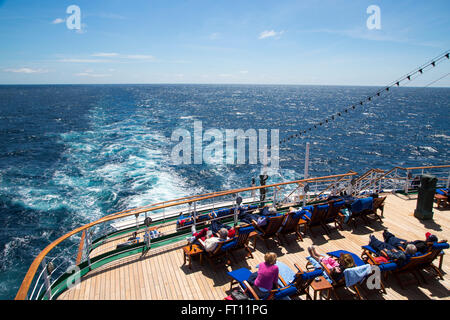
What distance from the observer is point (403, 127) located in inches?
2251

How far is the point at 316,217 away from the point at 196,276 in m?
3.51

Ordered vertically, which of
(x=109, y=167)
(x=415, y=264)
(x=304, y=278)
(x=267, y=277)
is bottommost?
(x=109, y=167)

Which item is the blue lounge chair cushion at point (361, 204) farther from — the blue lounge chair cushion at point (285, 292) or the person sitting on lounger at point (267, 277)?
the person sitting on lounger at point (267, 277)

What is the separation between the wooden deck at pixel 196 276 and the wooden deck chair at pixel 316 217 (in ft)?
0.95

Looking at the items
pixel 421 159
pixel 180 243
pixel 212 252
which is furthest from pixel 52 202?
pixel 421 159

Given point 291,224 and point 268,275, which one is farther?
point 291,224

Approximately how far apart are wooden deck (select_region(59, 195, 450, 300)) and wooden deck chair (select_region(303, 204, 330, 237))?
0.29m

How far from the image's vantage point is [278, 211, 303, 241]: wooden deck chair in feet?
21.4

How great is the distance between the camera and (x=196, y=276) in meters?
5.58

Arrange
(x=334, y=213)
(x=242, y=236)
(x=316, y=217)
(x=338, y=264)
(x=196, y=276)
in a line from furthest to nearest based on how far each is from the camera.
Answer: (x=334, y=213), (x=316, y=217), (x=242, y=236), (x=196, y=276), (x=338, y=264)

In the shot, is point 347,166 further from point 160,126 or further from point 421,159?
point 160,126

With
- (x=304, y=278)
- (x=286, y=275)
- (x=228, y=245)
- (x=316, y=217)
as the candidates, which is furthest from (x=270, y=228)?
(x=304, y=278)

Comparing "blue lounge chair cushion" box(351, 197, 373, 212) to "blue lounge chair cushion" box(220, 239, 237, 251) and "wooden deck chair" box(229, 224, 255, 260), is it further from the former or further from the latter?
"blue lounge chair cushion" box(220, 239, 237, 251)

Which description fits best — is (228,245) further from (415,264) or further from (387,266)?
(415,264)
